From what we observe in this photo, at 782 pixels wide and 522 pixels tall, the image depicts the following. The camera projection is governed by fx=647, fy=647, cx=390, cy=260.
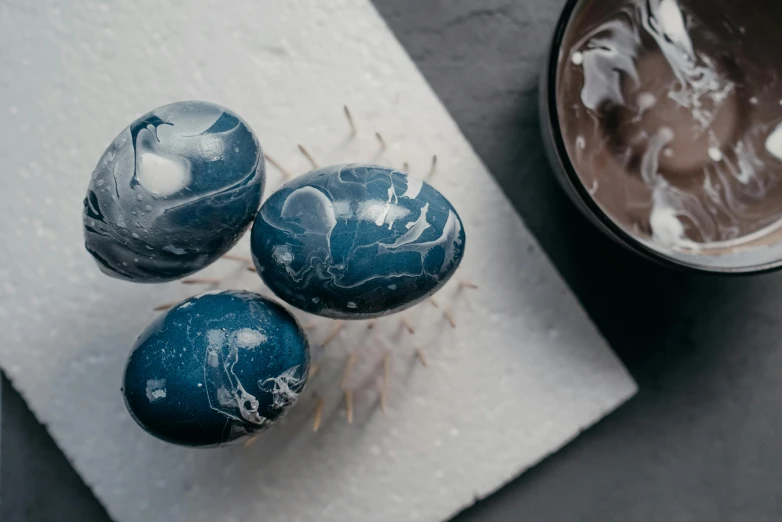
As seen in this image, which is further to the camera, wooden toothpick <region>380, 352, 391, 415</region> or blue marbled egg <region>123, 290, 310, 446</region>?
wooden toothpick <region>380, 352, 391, 415</region>

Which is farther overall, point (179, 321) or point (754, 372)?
point (754, 372)

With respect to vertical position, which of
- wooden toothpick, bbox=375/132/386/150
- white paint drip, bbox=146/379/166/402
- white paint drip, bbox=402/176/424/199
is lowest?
wooden toothpick, bbox=375/132/386/150

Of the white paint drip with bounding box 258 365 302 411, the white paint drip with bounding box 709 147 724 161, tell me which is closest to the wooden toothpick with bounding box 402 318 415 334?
the white paint drip with bounding box 258 365 302 411

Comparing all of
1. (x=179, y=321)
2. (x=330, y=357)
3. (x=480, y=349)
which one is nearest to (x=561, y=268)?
(x=480, y=349)

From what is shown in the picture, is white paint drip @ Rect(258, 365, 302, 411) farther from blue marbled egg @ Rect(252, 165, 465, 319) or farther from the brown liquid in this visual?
the brown liquid

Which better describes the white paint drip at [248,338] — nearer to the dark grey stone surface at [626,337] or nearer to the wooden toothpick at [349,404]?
the wooden toothpick at [349,404]

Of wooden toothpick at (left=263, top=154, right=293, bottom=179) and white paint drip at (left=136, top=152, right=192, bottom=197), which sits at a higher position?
white paint drip at (left=136, top=152, right=192, bottom=197)

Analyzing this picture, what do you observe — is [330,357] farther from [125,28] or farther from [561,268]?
[125,28]
